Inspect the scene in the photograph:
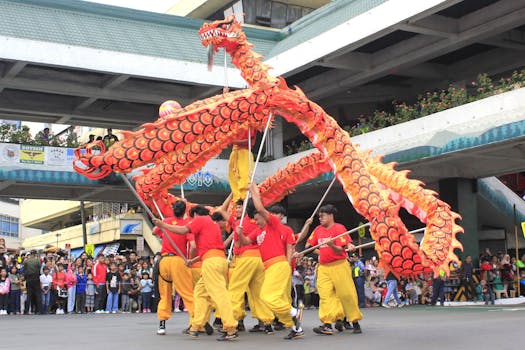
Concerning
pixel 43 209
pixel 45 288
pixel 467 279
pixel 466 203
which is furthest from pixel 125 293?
pixel 43 209

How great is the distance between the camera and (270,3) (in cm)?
4712

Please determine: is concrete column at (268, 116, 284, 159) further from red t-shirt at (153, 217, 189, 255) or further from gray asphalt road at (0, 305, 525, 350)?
red t-shirt at (153, 217, 189, 255)

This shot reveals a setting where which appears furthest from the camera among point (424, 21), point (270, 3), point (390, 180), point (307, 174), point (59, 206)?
point (59, 206)

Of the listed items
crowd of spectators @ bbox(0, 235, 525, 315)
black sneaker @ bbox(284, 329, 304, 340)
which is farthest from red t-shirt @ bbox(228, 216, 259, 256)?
crowd of spectators @ bbox(0, 235, 525, 315)

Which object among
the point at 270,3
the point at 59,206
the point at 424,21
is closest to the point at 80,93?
the point at 424,21

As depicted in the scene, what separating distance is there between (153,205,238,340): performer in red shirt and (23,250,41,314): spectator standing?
979cm

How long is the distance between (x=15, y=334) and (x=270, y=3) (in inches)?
1511

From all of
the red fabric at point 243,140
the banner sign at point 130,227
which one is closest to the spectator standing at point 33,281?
the red fabric at point 243,140

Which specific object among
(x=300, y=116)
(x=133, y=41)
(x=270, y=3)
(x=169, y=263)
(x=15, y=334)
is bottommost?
(x=15, y=334)

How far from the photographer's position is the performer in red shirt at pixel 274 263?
970cm

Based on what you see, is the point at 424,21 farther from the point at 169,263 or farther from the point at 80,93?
A: the point at 169,263

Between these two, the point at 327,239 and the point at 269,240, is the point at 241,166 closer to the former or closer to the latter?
the point at 269,240

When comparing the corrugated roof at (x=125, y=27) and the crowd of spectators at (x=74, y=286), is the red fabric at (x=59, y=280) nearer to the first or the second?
the crowd of spectators at (x=74, y=286)

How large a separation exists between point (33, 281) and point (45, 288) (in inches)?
20.1
